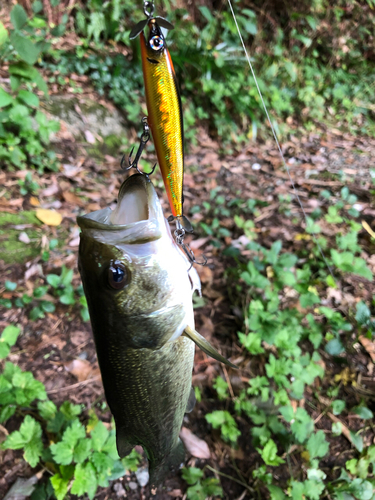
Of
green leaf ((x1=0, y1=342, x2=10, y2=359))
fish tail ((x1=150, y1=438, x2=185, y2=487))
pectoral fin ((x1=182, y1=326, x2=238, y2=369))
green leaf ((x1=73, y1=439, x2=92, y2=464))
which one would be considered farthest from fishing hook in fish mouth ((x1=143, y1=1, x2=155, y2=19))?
green leaf ((x1=73, y1=439, x2=92, y2=464))

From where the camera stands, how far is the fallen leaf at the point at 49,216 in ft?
10.7

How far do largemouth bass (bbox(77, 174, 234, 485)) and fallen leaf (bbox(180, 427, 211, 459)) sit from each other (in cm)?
113

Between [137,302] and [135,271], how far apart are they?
0.37 feet

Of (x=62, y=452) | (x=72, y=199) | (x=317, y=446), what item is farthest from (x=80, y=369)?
(x=72, y=199)

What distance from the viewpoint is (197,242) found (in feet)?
11.9

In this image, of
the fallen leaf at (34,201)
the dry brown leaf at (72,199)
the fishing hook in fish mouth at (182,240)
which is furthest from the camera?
the dry brown leaf at (72,199)

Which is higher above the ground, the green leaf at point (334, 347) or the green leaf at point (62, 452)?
the green leaf at point (62, 452)

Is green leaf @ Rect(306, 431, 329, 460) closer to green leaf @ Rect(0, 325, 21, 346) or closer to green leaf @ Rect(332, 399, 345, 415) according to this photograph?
green leaf @ Rect(332, 399, 345, 415)

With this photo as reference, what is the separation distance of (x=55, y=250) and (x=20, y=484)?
1.87 m

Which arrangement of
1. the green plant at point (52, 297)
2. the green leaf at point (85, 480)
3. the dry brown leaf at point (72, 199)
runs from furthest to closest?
the dry brown leaf at point (72, 199) < the green plant at point (52, 297) < the green leaf at point (85, 480)

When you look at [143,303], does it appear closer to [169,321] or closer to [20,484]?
[169,321]

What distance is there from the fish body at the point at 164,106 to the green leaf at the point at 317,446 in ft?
6.09

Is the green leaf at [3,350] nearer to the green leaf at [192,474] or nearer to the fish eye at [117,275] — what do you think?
the fish eye at [117,275]

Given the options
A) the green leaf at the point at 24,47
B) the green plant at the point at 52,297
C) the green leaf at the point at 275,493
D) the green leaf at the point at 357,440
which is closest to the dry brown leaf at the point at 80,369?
the green plant at the point at 52,297
